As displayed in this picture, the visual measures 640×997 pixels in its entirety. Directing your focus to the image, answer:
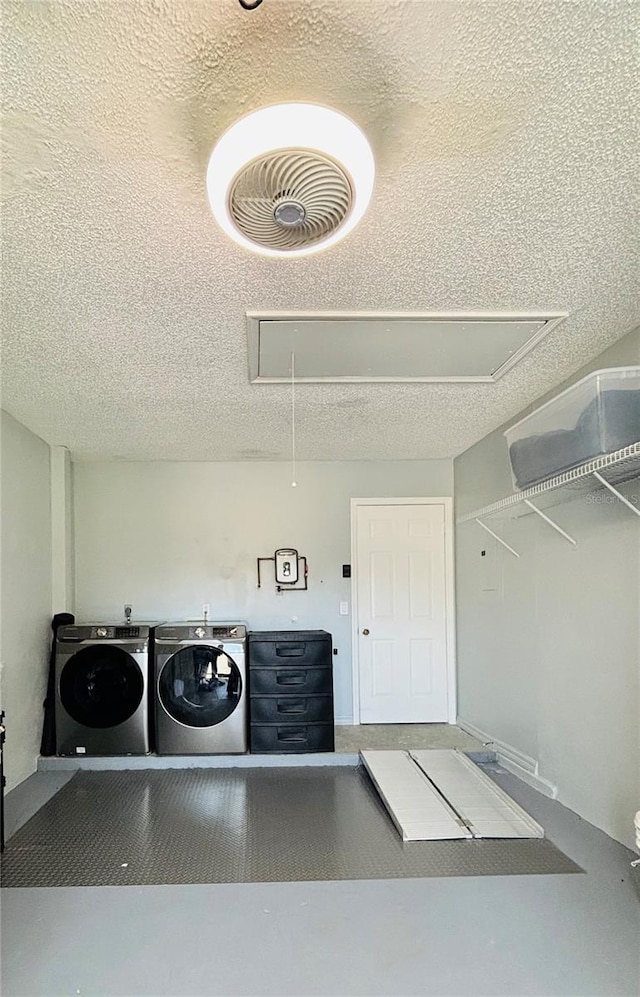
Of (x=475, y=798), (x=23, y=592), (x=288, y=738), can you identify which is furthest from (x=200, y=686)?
(x=475, y=798)

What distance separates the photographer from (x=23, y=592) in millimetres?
4250

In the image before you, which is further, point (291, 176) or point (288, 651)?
point (288, 651)

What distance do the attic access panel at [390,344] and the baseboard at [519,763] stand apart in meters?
2.46

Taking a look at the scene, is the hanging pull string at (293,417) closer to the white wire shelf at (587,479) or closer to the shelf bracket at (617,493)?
the white wire shelf at (587,479)

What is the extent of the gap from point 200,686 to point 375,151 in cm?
396

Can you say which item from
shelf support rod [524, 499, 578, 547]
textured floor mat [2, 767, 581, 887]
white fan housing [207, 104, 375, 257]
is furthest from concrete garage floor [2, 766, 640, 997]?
white fan housing [207, 104, 375, 257]

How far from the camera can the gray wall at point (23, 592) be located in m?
3.99

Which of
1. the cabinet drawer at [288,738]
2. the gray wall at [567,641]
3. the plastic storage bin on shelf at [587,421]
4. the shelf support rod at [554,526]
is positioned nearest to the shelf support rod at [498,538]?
the gray wall at [567,641]

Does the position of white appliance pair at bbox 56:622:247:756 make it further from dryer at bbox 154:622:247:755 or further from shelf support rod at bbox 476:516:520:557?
shelf support rod at bbox 476:516:520:557

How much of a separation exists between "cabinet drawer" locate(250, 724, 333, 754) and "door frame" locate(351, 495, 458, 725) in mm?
922

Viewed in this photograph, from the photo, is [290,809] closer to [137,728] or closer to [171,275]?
[137,728]

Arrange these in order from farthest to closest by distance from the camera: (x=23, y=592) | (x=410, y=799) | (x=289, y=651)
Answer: (x=289, y=651)
(x=23, y=592)
(x=410, y=799)

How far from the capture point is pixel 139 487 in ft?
18.3

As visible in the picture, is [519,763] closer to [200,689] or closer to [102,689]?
[200,689]
